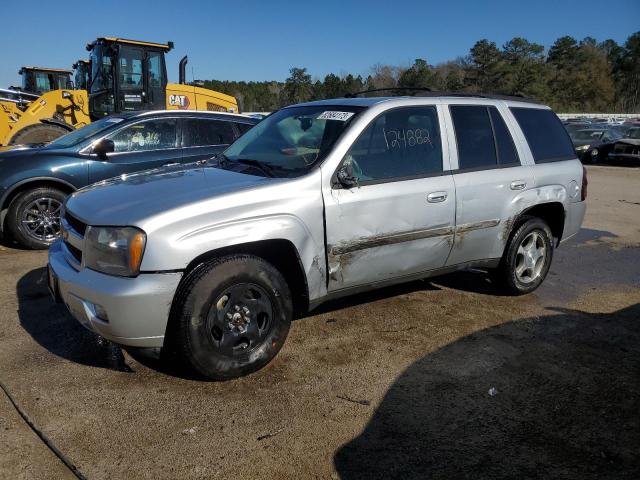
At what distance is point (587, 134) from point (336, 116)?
68.0 feet

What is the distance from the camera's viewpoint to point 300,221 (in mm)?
3395

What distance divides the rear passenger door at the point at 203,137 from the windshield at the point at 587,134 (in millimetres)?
18161

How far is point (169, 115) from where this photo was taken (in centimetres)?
700

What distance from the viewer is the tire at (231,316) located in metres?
3.04

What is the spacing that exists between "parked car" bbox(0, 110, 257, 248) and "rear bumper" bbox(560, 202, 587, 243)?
169 inches

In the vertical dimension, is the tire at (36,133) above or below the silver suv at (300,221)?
above

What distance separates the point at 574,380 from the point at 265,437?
2064mm

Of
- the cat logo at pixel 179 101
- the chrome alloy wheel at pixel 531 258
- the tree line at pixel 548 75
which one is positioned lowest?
the chrome alloy wheel at pixel 531 258

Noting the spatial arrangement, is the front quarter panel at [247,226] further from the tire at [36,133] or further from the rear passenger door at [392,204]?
the tire at [36,133]

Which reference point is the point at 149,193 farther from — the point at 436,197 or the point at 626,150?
the point at 626,150

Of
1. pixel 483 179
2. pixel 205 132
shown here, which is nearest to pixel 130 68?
pixel 205 132

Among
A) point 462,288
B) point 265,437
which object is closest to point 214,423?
point 265,437

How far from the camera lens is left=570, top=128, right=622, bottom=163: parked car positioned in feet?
65.7

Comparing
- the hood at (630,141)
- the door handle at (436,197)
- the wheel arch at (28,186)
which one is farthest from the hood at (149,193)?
the hood at (630,141)
